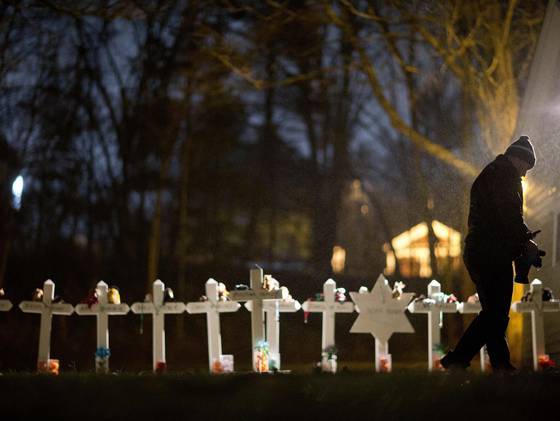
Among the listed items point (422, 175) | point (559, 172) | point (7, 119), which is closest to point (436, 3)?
point (559, 172)

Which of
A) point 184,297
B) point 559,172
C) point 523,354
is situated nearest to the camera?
point 559,172

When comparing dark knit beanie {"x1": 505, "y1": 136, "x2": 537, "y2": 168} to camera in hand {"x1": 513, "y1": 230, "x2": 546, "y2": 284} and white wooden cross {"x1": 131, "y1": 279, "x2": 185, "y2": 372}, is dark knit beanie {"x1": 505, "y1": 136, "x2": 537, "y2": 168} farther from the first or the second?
white wooden cross {"x1": 131, "y1": 279, "x2": 185, "y2": 372}

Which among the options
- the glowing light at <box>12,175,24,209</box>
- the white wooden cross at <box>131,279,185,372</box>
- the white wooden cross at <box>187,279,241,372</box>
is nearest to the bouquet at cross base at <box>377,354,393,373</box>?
the white wooden cross at <box>187,279,241,372</box>

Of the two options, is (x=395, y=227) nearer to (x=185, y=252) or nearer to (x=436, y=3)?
(x=185, y=252)

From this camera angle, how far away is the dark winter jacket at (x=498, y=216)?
7375 mm

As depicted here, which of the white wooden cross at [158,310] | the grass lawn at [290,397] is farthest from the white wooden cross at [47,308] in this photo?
the grass lawn at [290,397]

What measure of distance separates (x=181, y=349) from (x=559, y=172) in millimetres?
12867

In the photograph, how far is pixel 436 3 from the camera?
15.2m

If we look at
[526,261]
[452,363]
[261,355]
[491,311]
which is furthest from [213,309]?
[526,261]

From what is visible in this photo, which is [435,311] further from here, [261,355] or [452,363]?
[261,355]

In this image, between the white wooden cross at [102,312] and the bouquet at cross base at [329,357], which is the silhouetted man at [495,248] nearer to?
the bouquet at cross base at [329,357]

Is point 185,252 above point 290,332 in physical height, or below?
above

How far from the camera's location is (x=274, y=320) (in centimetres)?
855

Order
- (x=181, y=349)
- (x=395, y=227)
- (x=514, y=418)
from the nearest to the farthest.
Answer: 1. (x=514, y=418)
2. (x=181, y=349)
3. (x=395, y=227)
